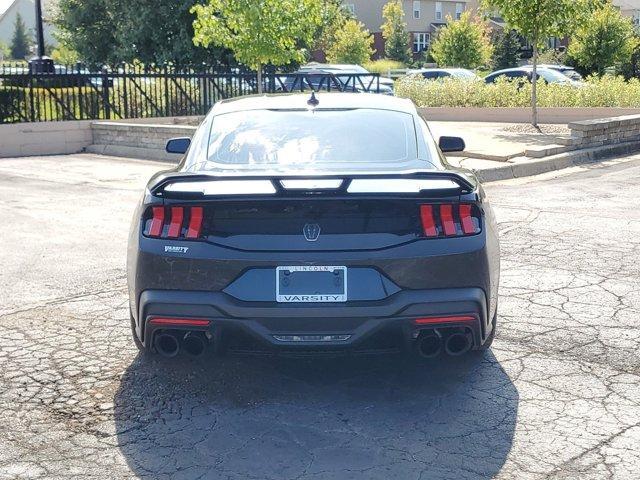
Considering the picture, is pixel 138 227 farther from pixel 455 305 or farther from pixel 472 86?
pixel 472 86

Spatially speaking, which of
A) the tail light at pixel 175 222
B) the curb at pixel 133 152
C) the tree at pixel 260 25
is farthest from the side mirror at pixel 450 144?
the tree at pixel 260 25

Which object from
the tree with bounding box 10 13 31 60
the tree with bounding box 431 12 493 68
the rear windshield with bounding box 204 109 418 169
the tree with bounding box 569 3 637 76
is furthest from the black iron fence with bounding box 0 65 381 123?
the tree with bounding box 10 13 31 60

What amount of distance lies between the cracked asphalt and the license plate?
0.59 meters

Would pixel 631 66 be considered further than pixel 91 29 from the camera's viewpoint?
Yes

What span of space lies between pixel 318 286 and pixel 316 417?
0.64 meters

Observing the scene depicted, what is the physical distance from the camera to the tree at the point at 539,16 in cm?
1925

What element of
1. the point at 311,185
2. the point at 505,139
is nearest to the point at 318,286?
the point at 311,185

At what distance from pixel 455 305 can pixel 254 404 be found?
3.70ft

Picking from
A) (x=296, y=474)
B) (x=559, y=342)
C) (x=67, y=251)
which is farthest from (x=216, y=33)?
(x=296, y=474)

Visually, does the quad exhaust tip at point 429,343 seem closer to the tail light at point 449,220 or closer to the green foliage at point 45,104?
the tail light at point 449,220

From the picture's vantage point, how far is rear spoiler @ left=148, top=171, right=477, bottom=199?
4.36 meters

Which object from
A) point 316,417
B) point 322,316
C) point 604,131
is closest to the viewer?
point 322,316

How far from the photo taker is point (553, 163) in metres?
14.8

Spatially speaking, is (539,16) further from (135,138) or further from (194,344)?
(194,344)
